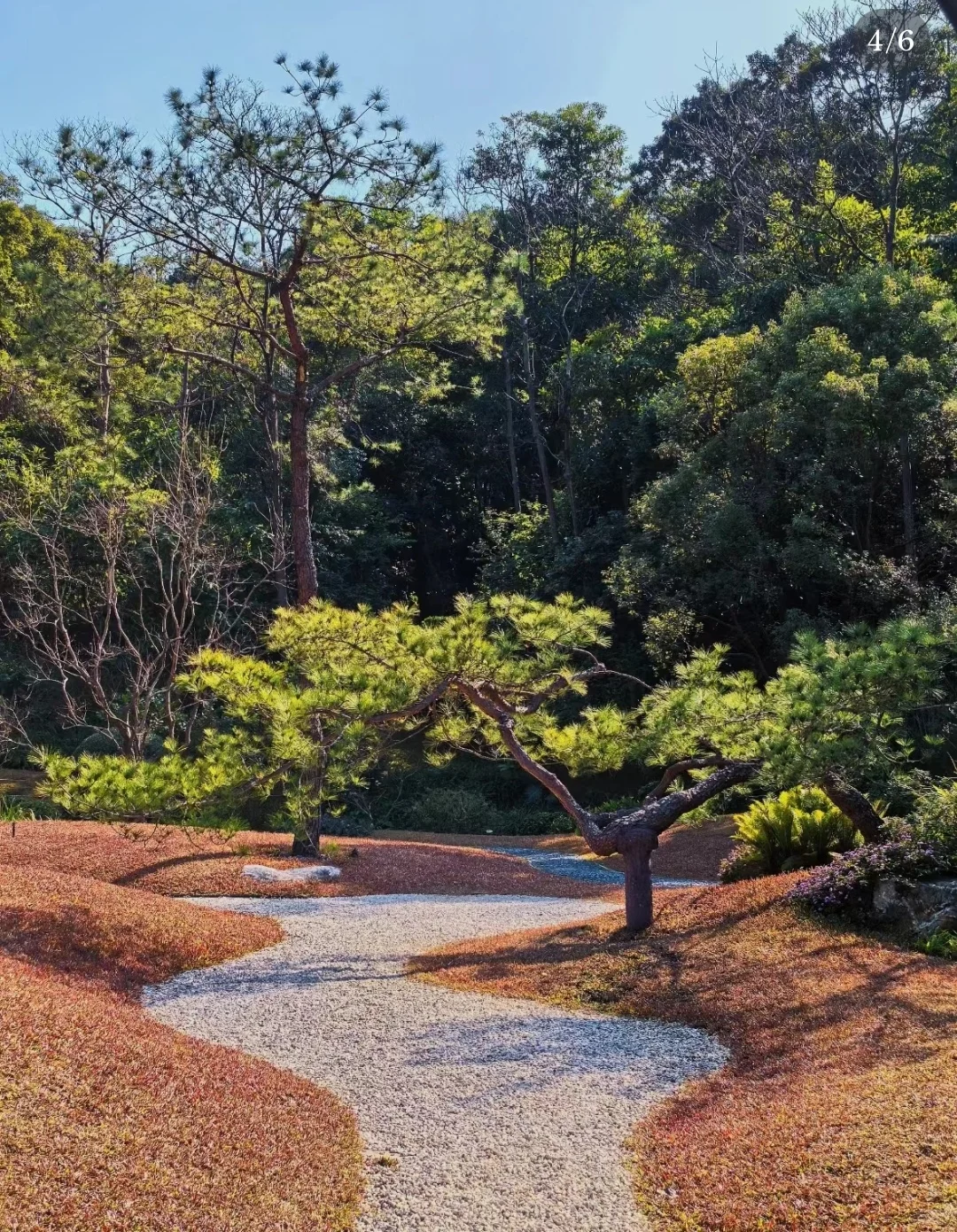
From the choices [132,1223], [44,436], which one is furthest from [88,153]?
[44,436]

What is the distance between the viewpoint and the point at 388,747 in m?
8.53

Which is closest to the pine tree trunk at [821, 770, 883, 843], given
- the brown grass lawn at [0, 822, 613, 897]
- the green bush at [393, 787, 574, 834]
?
the brown grass lawn at [0, 822, 613, 897]

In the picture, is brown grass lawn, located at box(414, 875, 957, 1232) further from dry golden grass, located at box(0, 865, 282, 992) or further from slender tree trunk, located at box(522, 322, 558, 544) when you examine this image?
slender tree trunk, located at box(522, 322, 558, 544)

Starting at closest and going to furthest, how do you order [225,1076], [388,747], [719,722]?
[225,1076], [719,722], [388,747]

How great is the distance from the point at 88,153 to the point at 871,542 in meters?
13.1

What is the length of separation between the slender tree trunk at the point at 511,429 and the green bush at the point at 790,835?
17964 mm

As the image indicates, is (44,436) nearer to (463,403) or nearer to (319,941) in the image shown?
(463,403)

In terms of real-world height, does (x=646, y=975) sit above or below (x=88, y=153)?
below

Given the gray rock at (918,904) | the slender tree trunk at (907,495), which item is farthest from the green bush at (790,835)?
the slender tree trunk at (907,495)

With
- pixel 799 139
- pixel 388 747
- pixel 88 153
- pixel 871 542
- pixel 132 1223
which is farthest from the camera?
pixel 799 139

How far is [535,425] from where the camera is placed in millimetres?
26438

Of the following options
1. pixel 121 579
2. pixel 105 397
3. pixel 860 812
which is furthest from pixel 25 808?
pixel 860 812

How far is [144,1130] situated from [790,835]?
283 inches

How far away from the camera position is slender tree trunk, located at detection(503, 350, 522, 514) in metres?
27.5
